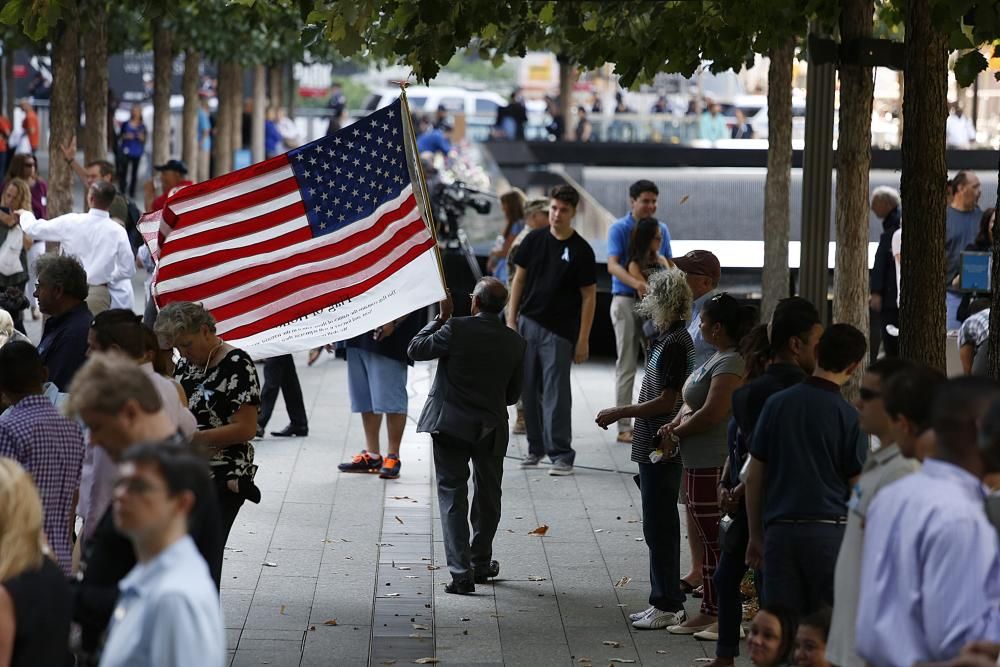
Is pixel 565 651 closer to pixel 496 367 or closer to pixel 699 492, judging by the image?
pixel 699 492

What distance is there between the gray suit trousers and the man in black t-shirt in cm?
317

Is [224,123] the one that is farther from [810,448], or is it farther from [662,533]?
[810,448]

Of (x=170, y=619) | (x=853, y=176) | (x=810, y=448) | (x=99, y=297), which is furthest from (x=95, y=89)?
(x=170, y=619)

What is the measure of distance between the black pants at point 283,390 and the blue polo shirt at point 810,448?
689 cm

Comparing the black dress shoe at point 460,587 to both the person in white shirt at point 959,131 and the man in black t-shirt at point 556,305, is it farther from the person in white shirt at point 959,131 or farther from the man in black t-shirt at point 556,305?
the person in white shirt at point 959,131

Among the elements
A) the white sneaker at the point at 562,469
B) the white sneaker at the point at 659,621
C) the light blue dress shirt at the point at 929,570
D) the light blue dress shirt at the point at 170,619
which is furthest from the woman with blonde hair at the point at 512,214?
the light blue dress shirt at the point at 170,619

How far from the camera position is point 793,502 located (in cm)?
634

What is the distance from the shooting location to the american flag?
8922 millimetres

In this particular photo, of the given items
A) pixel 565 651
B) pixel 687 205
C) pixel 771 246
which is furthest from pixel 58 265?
pixel 687 205

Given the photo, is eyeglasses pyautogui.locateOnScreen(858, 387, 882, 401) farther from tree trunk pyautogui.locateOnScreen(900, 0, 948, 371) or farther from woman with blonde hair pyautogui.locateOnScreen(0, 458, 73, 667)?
tree trunk pyautogui.locateOnScreen(900, 0, 948, 371)

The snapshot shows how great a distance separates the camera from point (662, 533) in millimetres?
8250

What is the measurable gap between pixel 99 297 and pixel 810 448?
7989 millimetres

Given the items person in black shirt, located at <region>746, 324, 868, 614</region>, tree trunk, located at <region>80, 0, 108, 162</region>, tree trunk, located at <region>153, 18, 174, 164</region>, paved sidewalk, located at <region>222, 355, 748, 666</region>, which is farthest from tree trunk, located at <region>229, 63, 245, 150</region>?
person in black shirt, located at <region>746, 324, 868, 614</region>

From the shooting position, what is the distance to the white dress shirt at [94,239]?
12.9 m
